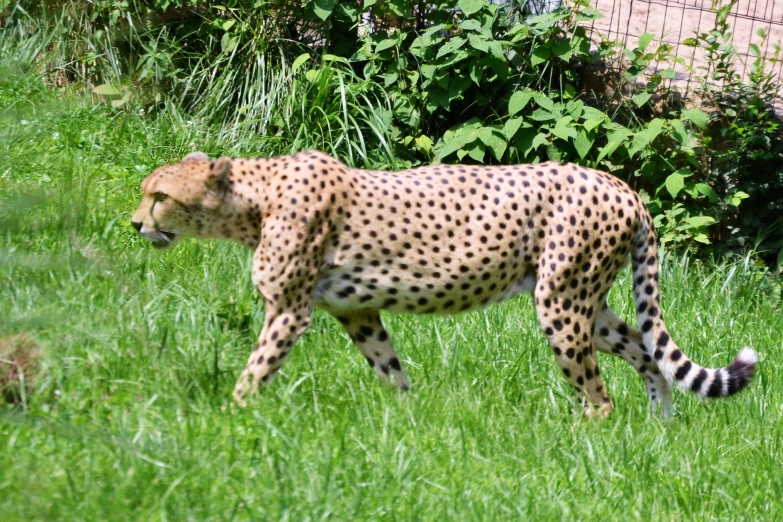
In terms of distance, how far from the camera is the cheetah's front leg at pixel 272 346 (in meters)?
3.62

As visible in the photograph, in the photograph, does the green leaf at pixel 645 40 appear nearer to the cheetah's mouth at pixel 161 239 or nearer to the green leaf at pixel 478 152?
the green leaf at pixel 478 152

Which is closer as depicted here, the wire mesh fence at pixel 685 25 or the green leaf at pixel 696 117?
the green leaf at pixel 696 117

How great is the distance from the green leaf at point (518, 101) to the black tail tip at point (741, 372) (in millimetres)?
2882

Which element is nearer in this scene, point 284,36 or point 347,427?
point 347,427

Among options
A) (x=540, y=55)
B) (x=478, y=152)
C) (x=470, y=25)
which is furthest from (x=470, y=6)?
(x=478, y=152)

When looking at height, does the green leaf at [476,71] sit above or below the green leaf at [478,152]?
above

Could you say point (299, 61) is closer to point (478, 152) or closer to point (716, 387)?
point (478, 152)

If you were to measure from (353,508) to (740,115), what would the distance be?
4887 millimetres

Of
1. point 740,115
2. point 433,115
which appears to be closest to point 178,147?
point 433,115

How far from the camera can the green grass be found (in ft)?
4.93

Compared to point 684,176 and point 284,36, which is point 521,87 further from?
point 284,36

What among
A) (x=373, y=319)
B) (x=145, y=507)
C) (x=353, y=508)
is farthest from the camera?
(x=373, y=319)

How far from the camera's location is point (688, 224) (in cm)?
648

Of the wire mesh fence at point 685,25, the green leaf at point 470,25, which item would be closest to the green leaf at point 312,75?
the green leaf at point 470,25
